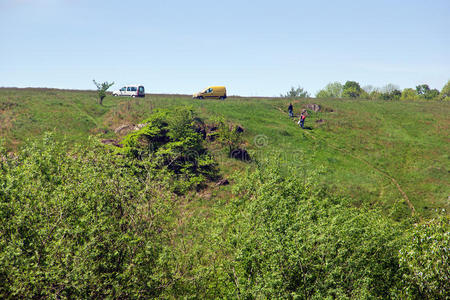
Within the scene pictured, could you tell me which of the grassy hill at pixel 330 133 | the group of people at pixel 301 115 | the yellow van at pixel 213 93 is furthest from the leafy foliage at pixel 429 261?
the yellow van at pixel 213 93

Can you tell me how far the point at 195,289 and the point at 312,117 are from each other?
1984 inches

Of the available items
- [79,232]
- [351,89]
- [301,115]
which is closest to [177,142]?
[79,232]

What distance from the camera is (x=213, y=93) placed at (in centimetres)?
6569

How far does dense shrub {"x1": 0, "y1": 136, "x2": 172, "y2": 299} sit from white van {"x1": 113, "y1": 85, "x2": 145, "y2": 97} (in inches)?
1789

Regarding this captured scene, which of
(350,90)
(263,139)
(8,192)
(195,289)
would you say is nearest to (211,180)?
(263,139)

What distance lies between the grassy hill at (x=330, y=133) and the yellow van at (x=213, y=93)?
3.07 m

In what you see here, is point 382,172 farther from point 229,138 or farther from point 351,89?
point 351,89

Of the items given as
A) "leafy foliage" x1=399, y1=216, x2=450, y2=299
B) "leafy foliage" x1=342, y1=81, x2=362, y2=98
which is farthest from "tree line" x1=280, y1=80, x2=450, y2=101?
"leafy foliage" x1=399, y1=216, x2=450, y2=299

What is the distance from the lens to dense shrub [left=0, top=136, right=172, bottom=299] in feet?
43.7

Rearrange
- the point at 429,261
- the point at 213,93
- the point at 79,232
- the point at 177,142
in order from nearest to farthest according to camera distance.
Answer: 1. the point at 79,232
2. the point at 429,261
3. the point at 177,142
4. the point at 213,93

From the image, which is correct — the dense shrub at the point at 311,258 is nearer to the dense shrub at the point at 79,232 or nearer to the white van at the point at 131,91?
the dense shrub at the point at 79,232

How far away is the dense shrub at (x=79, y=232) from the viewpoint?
13.3 m

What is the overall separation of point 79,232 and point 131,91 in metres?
53.5

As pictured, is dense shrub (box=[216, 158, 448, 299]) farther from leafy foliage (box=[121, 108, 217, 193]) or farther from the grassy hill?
leafy foliage (box=[121, 108, 217, 193])
